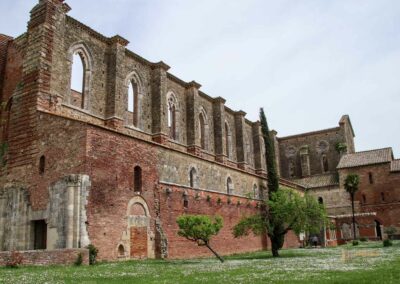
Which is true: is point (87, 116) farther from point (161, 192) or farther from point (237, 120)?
point (237, 120)

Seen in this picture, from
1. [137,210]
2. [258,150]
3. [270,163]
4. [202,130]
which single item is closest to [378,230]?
[258,150]

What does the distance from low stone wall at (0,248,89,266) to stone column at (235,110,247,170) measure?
84.7 ft

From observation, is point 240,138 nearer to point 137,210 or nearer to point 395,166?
point 395,166

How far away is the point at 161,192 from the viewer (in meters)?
20.7

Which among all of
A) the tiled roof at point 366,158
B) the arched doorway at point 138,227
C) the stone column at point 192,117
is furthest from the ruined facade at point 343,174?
the arched doorway at point 138,227

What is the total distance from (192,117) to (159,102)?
4702 mm

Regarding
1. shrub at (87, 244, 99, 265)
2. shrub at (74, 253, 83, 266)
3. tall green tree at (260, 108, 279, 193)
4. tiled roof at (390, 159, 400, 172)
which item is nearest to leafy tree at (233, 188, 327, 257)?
tall green tree at (260, 108, 279, 193)

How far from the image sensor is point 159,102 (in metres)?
28.9

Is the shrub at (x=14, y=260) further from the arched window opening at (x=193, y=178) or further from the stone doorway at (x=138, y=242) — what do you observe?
the arched window opening at (x=193, y=178)

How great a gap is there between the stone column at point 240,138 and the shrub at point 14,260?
26.5 m

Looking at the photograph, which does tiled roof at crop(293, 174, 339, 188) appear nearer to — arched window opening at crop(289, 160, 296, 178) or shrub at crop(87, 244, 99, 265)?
arched window opening at crop(289, 160, 296, 178)

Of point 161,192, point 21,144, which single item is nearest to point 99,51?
point 21,144

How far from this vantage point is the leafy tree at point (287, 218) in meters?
21.1

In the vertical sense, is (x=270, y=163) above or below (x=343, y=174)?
below
